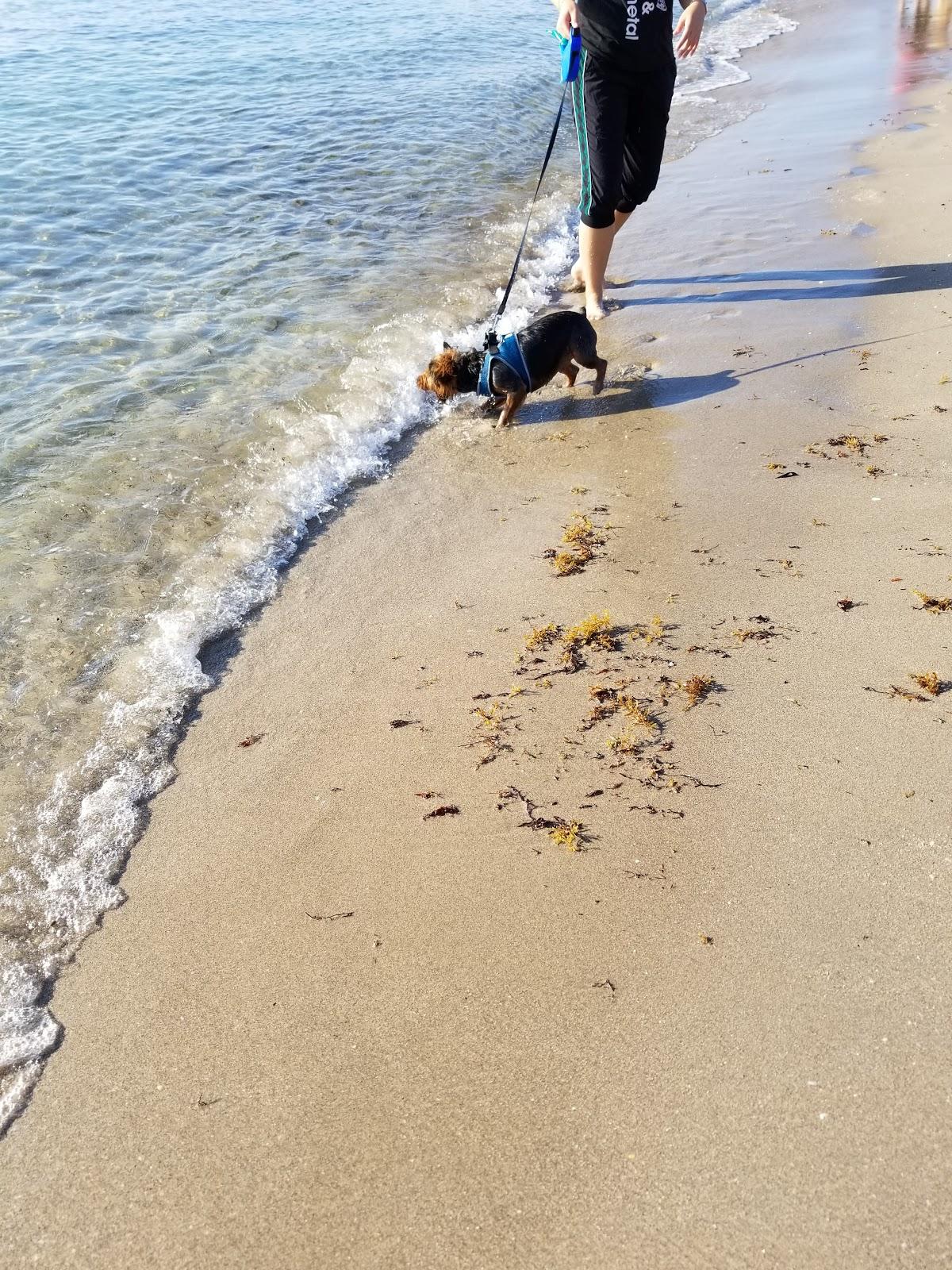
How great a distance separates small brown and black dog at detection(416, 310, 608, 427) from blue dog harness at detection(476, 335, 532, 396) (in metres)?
0.02

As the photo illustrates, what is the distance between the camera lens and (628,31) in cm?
490

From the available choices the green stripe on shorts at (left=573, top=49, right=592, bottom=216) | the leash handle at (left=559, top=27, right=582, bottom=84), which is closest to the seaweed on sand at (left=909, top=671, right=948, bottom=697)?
the green stripe on shorts at (left=573, top=49, right=592, bottom=216)

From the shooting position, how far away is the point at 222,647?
3.87 meters

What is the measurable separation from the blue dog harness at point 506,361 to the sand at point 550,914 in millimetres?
728

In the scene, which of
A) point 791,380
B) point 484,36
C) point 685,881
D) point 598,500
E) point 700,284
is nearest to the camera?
point 685,881

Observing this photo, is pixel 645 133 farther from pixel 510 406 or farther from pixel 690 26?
pixel 510 406

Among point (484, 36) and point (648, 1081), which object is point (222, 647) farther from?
point (484, 36)

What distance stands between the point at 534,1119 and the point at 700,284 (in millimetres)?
6176

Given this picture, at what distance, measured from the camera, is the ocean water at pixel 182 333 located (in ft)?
10.9

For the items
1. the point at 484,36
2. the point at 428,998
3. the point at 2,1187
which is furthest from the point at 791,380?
the point at 484,36

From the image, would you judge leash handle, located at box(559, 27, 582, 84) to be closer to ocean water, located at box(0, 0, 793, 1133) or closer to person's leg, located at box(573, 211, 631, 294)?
person's leg, located at box(573, 211, 631, 294)

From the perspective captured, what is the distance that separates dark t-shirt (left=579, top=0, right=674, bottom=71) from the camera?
191 inches

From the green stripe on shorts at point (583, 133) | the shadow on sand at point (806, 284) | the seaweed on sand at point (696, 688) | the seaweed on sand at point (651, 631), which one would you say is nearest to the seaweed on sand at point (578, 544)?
the seaweed on sand at point (651, 631)

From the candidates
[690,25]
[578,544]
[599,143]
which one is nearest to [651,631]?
[578,544]
